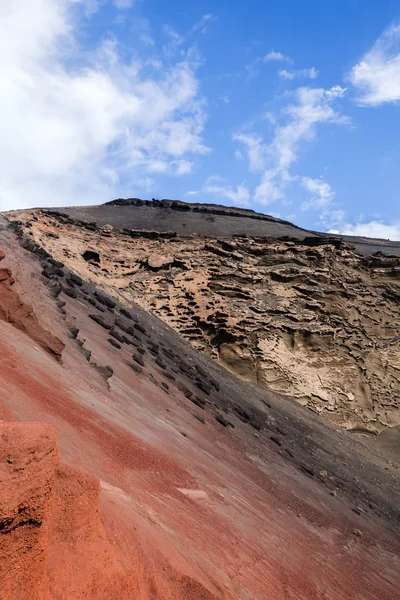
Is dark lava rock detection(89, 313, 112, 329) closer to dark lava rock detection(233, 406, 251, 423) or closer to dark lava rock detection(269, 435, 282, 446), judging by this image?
dark lava rock detection(233, 406, 251, 423)

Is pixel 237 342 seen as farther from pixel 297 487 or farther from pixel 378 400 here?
pixel 297 487

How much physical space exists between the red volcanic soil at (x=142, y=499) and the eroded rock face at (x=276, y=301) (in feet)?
26.0

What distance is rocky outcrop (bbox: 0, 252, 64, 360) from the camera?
8922mm

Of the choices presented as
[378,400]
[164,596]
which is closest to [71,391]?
[164,596]

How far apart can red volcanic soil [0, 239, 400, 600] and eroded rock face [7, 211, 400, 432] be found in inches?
313

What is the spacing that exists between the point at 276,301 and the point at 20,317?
60.5 feet

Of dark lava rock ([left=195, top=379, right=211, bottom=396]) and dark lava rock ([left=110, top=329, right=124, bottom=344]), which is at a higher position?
dark lava rock ([left=110, top=329, right=124, bottom=344])

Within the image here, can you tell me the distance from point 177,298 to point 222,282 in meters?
2.92

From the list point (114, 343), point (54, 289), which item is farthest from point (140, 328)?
point (54, 289)

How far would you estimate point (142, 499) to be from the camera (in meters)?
5.31

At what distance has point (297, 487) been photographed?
12258 mm

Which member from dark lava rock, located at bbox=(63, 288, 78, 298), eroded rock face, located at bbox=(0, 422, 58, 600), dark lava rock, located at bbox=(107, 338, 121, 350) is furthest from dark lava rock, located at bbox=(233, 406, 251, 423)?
eroded rock face, located at bbox=(0, 422, 58, 600)

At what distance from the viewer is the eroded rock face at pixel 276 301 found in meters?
23.4

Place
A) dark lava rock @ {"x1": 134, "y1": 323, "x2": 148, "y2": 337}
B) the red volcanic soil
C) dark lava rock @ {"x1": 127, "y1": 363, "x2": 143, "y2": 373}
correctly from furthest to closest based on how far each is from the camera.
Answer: dark lava rock @ {"x1": 134, "y1": 323, "x2": 148, "y2": 337} < dark lava rock @ {"x1": 127, "y1": 363, "x2": 143, "y2": 373} < the red volcanic soil
